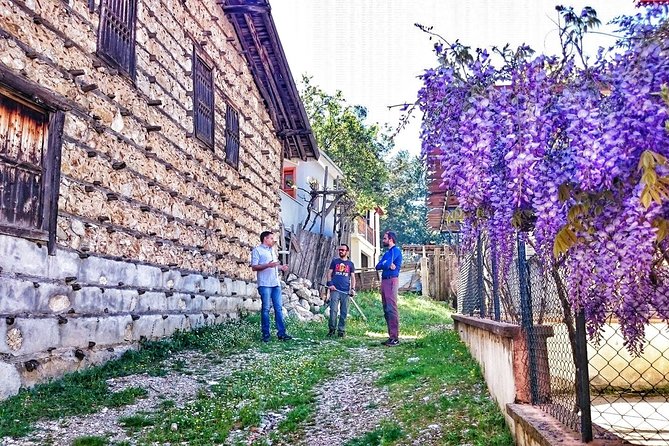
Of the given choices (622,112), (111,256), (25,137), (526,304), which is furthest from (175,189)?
(622,112)

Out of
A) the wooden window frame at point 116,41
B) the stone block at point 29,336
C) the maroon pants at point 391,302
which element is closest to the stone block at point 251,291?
the maroon pants at point 391,302

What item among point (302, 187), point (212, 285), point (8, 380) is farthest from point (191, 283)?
point (302, 187)

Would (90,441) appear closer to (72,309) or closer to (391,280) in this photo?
(72,309)

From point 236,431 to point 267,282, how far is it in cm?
437

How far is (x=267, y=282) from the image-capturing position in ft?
29.2

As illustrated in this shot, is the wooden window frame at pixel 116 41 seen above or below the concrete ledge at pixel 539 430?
above

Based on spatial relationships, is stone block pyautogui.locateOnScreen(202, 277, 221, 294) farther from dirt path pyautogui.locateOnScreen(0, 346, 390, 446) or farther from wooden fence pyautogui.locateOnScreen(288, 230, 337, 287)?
wooden fence pyautogui.locateOnScreen(288, 230, 337, 287)

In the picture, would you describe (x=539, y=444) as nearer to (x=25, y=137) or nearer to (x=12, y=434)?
(x=12, y=434)

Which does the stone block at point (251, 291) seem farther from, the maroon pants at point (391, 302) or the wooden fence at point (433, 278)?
the wooden fence at point (433, 278)

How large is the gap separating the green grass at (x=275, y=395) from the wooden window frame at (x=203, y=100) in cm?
305

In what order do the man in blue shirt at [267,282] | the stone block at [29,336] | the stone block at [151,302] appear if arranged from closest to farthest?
the stone block at [29,336] → the stone block at [151,302] → the man in blue shirt at [267,282]

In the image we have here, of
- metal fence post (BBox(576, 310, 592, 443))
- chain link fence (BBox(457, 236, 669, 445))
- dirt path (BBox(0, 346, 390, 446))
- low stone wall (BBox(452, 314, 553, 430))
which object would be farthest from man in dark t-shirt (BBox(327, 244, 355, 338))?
metal fence post (BBox(576, 310, 592, 443))

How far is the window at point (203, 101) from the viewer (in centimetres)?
907

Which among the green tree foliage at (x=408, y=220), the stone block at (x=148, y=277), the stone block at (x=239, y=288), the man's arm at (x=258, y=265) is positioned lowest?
the stone block at (x=239, y=288)
